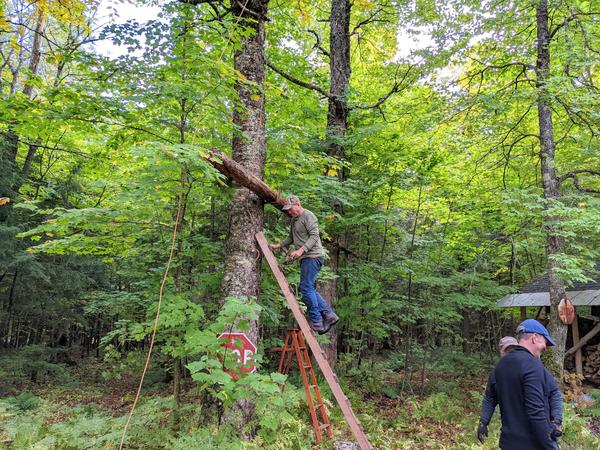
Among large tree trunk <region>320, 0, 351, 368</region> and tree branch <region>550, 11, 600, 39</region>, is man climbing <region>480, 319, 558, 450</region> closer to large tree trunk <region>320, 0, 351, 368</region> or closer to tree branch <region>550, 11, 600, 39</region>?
large tree trunk <region>320, 0, 351, 368</region>

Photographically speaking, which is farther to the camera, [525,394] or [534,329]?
[534,329]

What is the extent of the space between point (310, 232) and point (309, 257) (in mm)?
385

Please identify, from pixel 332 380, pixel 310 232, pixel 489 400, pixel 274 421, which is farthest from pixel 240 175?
pixel 489 400

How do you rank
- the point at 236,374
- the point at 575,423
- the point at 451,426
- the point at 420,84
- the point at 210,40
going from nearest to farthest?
the point at 236,374
the point at 210,40
the point at 575,423
the point at 451,426
the point at 420,84

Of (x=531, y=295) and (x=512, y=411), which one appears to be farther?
(x=531, y=295)

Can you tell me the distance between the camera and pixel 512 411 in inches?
152

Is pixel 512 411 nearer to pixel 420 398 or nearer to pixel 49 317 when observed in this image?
pixel 420 398

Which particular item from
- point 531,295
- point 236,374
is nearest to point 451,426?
point 236,374

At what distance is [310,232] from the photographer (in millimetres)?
5598

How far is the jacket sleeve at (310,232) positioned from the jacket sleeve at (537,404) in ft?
9.73

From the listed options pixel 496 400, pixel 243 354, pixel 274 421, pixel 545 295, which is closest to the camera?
pixel 496 400

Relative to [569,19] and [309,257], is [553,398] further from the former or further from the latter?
[569,19]

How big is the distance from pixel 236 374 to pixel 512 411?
3.15 meters

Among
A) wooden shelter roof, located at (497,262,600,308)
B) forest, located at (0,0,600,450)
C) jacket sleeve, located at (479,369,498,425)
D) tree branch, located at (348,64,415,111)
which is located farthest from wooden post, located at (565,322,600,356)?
jacket sleeve, located at (479,369,498,425)
